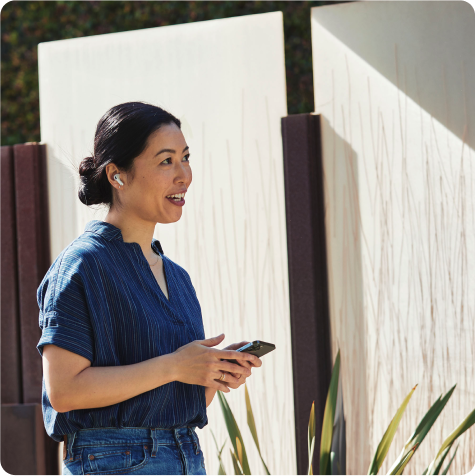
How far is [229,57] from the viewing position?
3.27m

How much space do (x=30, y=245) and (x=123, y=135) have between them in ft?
6.80

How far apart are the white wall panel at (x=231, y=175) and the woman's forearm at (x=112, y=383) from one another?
6.03 feet

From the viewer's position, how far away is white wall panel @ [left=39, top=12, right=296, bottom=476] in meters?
3.21

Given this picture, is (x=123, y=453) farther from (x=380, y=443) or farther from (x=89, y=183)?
(x=380, y=443)

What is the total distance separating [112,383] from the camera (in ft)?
4.49

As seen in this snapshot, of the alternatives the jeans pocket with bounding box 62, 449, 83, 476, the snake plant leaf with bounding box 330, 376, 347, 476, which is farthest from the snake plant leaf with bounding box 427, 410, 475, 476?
the jeans pocket with bounding box 62, 449, 83, 476

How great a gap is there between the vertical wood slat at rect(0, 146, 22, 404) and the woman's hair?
80.1 inches

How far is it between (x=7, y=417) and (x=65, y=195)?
1279mm

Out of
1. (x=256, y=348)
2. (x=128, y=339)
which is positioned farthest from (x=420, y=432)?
(x=128, y=339)

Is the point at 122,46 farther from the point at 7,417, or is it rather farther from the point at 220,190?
the point at 7,417

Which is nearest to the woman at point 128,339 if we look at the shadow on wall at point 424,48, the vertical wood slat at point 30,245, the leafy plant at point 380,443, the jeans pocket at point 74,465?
the jeans pocket at point 74,465

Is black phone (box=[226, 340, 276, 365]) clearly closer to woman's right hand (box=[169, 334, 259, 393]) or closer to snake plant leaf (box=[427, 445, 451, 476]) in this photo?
woman's right hand (box=[169, 334, 259, 393])

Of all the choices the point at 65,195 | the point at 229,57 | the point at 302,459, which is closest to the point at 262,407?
the point at 302,459

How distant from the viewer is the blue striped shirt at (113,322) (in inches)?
55.0
